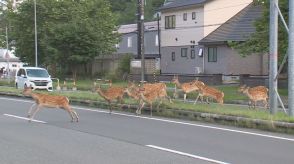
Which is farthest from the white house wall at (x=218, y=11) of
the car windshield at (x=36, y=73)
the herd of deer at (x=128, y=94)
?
the herd of deer at (x=128, y=94)

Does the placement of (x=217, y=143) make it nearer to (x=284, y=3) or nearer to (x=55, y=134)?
(x=55, y=134)

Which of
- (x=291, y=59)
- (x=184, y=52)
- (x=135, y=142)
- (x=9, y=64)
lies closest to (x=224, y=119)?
(x=291, y=59)

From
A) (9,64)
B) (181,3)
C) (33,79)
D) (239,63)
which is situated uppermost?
(181,3)

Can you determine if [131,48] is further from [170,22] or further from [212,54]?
[212,54]

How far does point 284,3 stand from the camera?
28828mm

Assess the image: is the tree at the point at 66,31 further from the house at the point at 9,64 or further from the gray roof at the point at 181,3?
the gray roof at the point at 181,3

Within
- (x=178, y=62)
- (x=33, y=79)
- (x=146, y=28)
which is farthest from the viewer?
(x=146, y=28)

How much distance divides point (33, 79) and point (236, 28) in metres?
20.4

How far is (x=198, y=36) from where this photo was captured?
54469 millimetres

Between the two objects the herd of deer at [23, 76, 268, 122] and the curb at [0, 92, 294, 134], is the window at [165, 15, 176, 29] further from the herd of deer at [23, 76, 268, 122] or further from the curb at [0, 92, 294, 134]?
the curb at [0, 92, 294, 134]

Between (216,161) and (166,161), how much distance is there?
940 millimetres

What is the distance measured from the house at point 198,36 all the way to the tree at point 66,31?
6115 mm

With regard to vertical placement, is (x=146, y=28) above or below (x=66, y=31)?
above

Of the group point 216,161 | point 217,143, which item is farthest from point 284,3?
point 216,161
